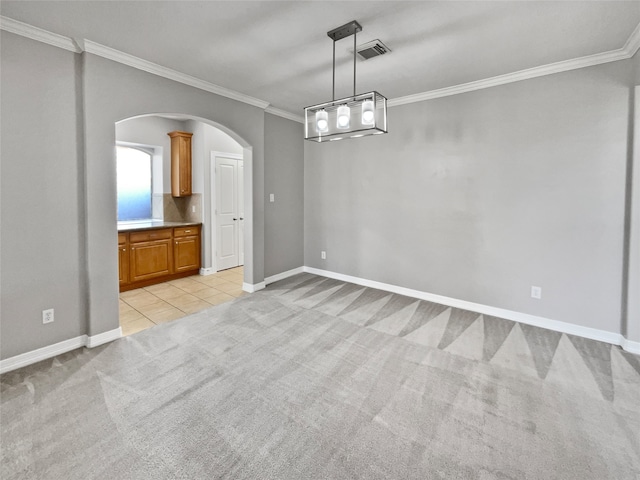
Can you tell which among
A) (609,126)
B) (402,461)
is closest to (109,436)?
(402,461)

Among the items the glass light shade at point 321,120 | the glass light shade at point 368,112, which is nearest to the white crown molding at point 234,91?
the glass light shade at point 321,120

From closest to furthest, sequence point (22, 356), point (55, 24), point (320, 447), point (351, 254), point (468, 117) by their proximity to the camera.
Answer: point (320, 447) < point (55, 24) < point (22, 356) < point (468, 117) < point (351, 254)

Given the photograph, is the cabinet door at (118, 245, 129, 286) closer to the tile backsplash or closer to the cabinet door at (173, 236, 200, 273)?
the cabinet door at (173, 236, 200, 273)

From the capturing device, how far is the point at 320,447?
1759 mm

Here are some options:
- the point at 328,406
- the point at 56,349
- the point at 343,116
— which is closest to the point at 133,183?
the point at 56,349

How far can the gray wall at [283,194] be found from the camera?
15.8 feet

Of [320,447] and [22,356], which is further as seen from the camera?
[22,356]

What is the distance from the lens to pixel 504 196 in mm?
3551

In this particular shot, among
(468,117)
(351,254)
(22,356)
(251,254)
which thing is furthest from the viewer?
(351,254)

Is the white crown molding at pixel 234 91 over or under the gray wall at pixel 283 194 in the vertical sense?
over

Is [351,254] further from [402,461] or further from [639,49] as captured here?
[639,49]

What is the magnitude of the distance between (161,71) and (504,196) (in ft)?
13.1

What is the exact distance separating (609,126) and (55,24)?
4921 millimetres

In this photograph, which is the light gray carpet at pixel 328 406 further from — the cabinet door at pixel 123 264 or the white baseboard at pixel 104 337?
the cabinet door at pixel 123 264
